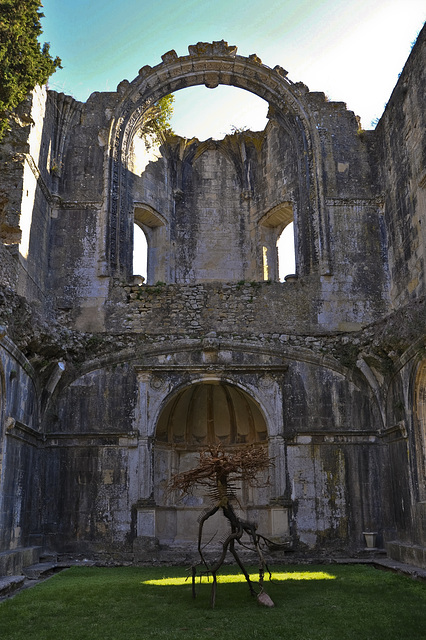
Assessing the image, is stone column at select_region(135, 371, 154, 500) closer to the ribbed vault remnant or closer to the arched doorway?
the arched doorway

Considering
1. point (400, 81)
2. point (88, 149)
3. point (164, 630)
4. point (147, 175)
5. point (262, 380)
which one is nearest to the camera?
point (164, 630)

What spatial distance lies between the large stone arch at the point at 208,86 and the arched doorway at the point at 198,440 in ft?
13.5

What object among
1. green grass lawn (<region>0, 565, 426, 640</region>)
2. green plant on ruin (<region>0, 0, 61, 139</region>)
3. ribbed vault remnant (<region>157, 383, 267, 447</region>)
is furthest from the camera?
ribbed vault remnant (<region>157, 383, 267, 447</region>)

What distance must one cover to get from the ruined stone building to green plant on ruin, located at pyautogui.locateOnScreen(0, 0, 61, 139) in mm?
790

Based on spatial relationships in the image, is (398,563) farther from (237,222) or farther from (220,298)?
(237,222)

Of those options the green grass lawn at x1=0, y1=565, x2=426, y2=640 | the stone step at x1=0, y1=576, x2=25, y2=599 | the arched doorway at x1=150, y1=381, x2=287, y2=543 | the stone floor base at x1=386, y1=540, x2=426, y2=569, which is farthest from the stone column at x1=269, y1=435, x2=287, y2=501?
the stone step at x1=0, y1=576, x2=25, y2=599

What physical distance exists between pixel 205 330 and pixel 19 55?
7.66 m

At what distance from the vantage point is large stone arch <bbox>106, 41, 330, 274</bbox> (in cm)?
1770

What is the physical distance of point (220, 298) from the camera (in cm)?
1644

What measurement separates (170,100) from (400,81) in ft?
24.5

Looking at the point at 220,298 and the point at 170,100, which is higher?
the point at 170,100

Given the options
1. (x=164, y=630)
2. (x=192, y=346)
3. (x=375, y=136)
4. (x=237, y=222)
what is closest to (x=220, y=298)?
(x=192, y=346)

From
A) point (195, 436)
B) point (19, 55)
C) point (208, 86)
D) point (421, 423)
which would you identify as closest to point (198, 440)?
point (195, 436)

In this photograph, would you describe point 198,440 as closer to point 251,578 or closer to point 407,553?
point 407,553
